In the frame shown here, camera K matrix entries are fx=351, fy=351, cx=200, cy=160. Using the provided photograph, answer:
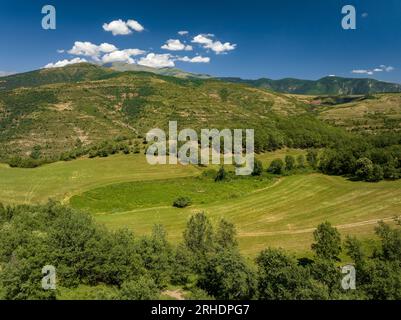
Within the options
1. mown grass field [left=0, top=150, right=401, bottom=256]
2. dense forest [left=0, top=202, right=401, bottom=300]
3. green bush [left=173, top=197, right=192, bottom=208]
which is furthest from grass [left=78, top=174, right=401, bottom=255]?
dense forest [left=0, top=202, right=401, bottom=300]

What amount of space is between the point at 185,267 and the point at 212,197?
53431 mm

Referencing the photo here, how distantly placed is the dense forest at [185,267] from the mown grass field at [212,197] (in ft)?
50.6

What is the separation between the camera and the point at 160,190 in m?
103

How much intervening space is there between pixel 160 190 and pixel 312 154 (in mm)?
63026

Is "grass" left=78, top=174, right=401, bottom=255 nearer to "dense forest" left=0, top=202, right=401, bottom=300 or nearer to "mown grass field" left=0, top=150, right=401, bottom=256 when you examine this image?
"mown grass field" left=0, top=150, right=401, bottom=256

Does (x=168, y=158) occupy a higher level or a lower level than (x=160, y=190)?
higher

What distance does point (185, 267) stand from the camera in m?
45.2

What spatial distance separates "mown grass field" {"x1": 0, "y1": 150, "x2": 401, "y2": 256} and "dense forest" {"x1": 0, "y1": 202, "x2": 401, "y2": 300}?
1543 centimetres

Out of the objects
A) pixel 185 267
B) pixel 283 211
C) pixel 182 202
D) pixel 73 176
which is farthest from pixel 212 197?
pixel 185 267

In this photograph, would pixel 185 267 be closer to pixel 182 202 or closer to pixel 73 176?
pixel 182 202

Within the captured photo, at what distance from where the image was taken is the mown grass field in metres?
74.6

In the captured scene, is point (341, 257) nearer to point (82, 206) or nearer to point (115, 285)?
point (115, 285)

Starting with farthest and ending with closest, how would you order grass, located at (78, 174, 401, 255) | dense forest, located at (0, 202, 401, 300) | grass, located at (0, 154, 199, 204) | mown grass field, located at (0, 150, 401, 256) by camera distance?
grass, located at (0, 154, 199, 204) < mown grass field, located at (0, 150, 401, 256) < grass, located at (78, 174, 401, 255) < dense forest, located at (0, 202, 401, 300)

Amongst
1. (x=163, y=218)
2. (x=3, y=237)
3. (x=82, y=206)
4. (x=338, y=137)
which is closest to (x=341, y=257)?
(x=163, y=218)
